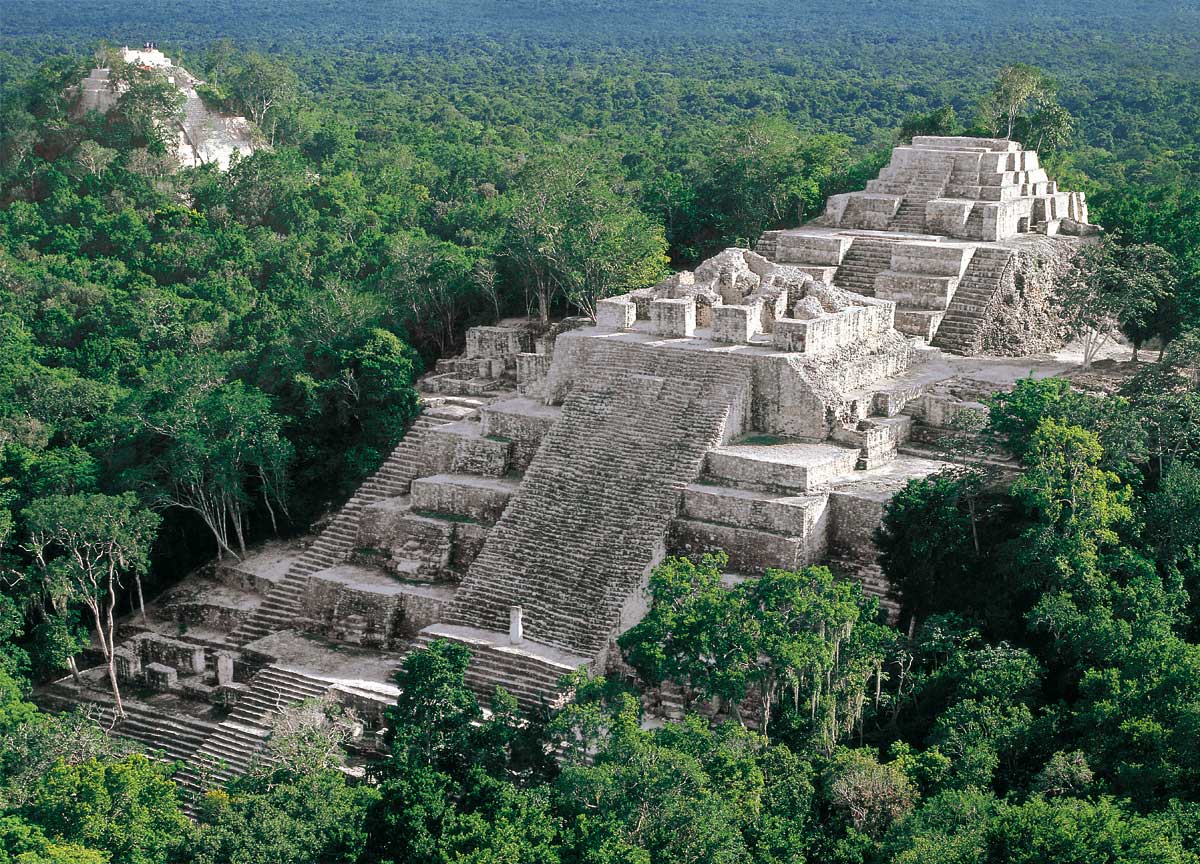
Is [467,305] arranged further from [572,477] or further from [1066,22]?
[1066,22]

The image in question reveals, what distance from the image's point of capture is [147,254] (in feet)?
116

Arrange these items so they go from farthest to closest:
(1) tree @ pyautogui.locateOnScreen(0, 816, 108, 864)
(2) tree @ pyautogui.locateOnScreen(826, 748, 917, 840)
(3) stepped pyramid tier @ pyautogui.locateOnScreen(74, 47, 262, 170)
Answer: (3) stepped pyramid tier @ pyautogui.locateOnScreen(74, 47, 262, 170) < (2) tree @ pyautogui.locateOnScreen(826, 748, 917, 840) < (1) tree @ pyautogui.locateOnScreen(0, 816, 108, 864)

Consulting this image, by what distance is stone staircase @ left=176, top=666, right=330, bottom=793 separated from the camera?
17750 millimetres

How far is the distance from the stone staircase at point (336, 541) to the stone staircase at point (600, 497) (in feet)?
7.64

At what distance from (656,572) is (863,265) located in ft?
32.2

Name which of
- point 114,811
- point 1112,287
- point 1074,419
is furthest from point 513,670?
point 1112,287

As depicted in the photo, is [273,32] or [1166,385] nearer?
[1166,385]

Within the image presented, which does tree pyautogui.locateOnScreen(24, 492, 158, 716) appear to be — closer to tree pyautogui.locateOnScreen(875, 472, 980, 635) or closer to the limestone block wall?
the limestone block wall

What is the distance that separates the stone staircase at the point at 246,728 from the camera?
58.2 ft

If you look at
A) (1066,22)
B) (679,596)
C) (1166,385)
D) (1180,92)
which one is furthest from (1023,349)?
(1066,22)

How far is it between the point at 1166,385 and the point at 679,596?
6.97 meters

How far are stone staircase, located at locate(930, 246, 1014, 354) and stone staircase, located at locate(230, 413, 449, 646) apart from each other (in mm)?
7319

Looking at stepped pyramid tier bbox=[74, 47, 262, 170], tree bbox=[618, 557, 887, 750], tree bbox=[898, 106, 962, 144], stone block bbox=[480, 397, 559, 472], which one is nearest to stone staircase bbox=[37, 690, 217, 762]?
stone block bbox=[480, 397, 559, 472]

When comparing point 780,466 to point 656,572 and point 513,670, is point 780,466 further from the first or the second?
point 513,670
